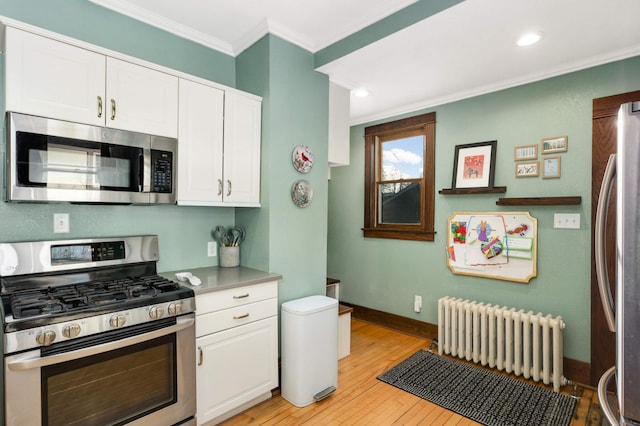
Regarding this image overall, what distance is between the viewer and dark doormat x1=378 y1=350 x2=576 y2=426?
2.16m

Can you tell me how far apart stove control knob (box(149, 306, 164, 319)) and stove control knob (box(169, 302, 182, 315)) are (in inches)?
1.8

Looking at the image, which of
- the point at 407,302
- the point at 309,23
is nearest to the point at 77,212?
the point at 309,23

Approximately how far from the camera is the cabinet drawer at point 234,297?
6.38ft

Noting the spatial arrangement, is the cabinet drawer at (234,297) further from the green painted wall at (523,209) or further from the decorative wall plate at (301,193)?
the green painted wall at (523,209)

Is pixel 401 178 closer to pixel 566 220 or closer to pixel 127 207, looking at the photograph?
pixel 566 220

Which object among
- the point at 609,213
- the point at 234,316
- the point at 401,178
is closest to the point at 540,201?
the point at 609,213

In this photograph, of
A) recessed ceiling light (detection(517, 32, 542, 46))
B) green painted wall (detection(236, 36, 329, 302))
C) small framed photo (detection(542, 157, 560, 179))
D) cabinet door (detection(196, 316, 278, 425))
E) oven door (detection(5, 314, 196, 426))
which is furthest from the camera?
small framed photo (detection(542, 157, 560, 179))

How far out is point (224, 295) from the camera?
6.68ft

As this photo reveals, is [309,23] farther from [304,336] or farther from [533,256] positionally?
[533,256]

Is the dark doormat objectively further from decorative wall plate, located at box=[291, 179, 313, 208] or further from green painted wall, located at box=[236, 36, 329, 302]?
decorative wall plate, located at box=[291, 179, 313, 208]

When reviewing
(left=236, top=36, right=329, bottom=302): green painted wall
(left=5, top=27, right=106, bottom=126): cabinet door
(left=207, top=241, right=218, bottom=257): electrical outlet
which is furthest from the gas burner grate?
(left=5, top=27, right=106, bottom=126): cabinet door

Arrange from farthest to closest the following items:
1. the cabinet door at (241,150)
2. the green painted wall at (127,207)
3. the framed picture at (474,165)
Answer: the framed picture at (474,165), the cabinet door at (241,150), the green painted wall at (127,207)

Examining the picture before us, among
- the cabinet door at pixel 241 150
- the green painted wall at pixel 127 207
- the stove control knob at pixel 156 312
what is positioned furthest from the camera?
the cabinet door at pixel 241 150

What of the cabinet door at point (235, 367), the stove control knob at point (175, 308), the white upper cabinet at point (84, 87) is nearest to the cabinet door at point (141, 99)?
the white upper cabinet at point (84, 87)
